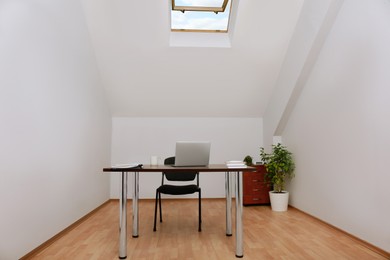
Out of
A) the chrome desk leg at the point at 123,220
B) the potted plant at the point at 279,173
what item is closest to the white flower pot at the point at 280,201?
the potted plant at the point at 279,173

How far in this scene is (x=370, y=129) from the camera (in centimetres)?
270

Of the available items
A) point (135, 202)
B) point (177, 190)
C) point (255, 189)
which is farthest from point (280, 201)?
point (135, 202)

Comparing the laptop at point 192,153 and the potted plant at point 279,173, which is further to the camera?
the potted plant at point 279,173

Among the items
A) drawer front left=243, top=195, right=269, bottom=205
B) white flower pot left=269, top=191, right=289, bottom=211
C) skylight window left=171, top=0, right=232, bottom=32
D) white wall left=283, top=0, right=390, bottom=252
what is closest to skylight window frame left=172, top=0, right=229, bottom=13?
skylight window left=171, top=0, right=232, bottom=32

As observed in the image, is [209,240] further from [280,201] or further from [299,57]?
[299,57]

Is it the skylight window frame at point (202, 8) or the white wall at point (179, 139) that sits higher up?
the skylight window frame at point (202, 8)

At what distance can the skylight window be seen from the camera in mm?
4113

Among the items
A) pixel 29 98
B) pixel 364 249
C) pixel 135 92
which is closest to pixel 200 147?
pixel 29 98

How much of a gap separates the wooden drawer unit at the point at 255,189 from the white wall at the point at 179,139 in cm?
73

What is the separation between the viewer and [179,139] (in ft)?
17.9

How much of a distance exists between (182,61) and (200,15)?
726mm

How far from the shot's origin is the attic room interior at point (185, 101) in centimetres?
247

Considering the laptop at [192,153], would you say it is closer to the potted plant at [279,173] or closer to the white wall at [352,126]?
the white wall at [352,126]

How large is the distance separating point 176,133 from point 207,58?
5.38ft
